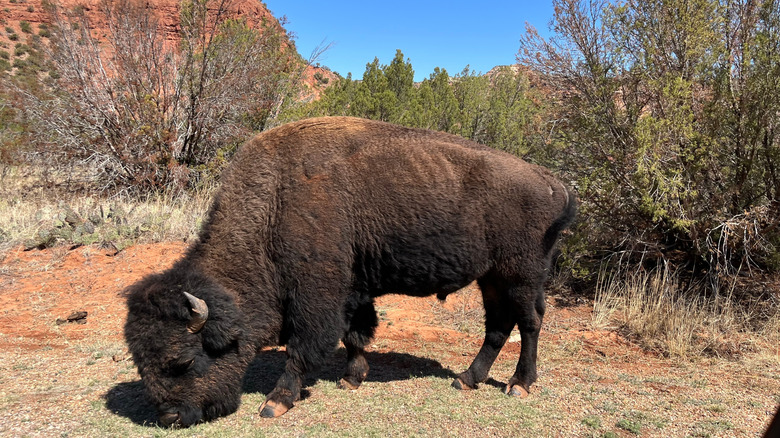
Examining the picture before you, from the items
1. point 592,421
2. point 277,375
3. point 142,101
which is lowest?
point 277,375

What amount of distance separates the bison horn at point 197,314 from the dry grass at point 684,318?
18.5 ft

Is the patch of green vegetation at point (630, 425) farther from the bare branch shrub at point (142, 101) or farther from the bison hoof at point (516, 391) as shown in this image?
the bare branch shrub at point (142, 101)

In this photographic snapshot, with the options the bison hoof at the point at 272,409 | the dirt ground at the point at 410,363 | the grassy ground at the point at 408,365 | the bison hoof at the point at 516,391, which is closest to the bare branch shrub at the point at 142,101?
the grassy ground at the point at 408,365

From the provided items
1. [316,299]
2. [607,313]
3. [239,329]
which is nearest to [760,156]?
[607,313]

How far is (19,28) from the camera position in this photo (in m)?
50.9

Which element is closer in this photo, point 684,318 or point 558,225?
point 558,225

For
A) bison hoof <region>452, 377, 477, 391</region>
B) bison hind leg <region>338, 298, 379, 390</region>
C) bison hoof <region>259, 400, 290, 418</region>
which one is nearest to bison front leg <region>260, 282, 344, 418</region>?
bison hoof <region>259, 400, 290, 418</region>

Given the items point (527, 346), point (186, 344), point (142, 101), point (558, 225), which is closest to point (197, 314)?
point (186, 344)

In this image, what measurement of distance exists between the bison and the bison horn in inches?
0.4

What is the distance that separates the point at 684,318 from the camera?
684cm

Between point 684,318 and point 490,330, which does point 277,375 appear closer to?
point 490,330

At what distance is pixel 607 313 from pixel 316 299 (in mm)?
5148

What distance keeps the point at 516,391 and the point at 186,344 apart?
3.12m

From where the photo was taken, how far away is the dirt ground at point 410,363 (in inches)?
164
